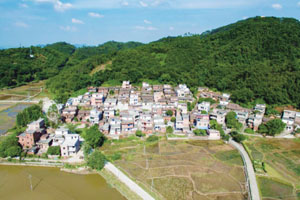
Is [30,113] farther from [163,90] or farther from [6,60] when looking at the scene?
[6,60]

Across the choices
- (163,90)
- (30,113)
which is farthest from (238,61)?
(30,113)

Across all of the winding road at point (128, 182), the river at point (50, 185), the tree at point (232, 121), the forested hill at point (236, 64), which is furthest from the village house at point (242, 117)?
the river at point (50, 185)

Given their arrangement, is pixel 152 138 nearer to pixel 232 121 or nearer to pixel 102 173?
pixel 102 173

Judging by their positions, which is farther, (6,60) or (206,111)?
(6,60)

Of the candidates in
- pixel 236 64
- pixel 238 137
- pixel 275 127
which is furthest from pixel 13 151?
pixel 236 64

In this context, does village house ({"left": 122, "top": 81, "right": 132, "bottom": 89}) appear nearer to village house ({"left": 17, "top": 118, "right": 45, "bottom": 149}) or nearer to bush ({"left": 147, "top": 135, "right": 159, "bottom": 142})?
bush ({"left": 147, "top": 135, "right": 159, "bottom": 142})

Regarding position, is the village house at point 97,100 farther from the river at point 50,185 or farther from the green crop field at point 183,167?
the river at point 50,185
